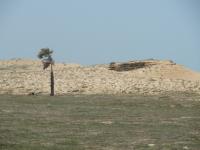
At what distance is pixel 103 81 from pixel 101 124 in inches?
1012

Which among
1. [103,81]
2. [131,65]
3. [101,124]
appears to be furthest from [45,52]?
[101,124]

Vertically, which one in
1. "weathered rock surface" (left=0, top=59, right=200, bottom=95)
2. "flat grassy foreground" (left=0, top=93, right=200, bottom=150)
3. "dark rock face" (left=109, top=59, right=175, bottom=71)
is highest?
"dark rock face" (left=109, top=59, right=175, bottom=71)

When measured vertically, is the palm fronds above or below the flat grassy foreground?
above

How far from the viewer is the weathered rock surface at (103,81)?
4431 cm

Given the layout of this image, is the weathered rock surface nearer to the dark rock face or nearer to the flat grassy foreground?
the dark rock face

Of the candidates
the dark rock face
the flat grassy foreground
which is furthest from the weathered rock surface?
the flat grassy foreground

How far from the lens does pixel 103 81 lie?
158ft

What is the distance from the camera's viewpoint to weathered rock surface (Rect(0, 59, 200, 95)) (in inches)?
→ 1744

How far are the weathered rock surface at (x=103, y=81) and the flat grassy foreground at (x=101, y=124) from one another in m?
8.89

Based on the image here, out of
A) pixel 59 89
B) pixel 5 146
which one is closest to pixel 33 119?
pixel 5 146

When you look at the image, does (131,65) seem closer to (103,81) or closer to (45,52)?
(103,81)

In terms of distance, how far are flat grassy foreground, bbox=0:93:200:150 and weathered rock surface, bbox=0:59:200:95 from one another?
8.89m

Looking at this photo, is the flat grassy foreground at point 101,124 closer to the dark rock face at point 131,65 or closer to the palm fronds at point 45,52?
the palm fronds at point 45,52

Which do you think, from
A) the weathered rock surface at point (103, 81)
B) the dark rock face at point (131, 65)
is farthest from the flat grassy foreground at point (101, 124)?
the dark rock face at point (131, 65)
